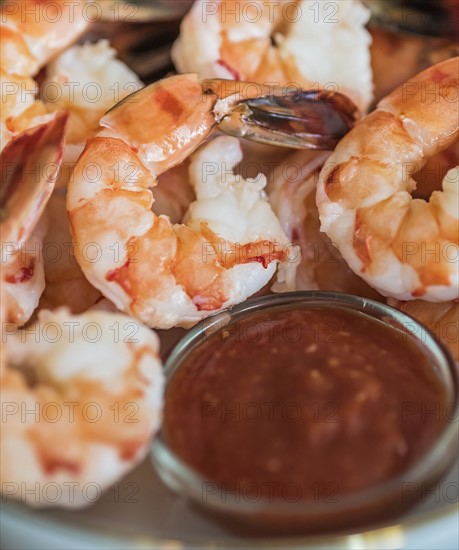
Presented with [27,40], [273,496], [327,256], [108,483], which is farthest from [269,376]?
[27,40]

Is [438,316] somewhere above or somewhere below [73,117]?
below

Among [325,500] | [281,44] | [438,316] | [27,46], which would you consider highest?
[27,46]

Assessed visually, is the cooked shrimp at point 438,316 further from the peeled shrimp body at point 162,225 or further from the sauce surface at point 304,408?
the peeled shrimp body at point 162,225

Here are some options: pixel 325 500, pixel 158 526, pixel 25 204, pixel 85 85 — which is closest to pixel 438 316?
pixel 325 500

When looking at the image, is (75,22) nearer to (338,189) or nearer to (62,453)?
(338,189)

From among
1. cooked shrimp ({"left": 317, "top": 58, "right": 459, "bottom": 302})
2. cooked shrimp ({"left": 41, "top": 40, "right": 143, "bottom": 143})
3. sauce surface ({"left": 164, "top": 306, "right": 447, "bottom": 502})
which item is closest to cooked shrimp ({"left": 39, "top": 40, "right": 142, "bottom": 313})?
cooked shrimp ({"left": 41, "top": 40, "right": 143, "bottom": 143})

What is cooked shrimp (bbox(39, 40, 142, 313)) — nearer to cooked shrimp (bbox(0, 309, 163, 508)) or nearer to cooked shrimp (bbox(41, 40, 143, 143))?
cooked shrimp (bbox(41, 40, 143, 143))

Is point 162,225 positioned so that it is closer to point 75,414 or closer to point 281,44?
point 75,414
